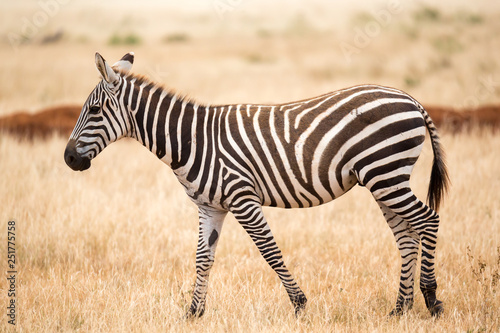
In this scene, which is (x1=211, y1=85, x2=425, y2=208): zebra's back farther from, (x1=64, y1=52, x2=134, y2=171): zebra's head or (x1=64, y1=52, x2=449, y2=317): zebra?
(x1=64, y1=52, x2=134, y2=171): zebra's head

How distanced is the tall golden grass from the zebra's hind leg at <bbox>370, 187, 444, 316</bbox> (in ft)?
1.44

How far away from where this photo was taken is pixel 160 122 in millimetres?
5164

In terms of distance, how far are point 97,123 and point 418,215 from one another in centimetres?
324

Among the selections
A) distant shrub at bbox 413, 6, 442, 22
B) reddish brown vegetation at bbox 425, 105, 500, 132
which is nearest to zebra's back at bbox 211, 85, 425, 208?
reddish brown vegetation at bbox 425, 105, 500, 132

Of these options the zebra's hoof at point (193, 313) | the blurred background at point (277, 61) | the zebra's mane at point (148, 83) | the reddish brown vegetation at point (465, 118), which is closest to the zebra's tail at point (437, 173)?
the zebra's mane at point (148, 83)

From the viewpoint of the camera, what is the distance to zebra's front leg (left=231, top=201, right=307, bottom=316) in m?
4.90

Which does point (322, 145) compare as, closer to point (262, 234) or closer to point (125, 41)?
point (262, 234)

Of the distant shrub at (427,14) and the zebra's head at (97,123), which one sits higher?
the distant shrub at (427,14)

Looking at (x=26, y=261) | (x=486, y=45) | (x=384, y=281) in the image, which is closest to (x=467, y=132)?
(x=384, y=281)

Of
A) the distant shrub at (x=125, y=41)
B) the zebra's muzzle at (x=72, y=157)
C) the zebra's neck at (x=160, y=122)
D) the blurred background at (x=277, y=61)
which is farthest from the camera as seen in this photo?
the distant shrub at (x=125, y=41)

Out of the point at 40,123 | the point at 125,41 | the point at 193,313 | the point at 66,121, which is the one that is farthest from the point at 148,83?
the point at 125,41

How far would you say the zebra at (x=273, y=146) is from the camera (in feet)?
15.9

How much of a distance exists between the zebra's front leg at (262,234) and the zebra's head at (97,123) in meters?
1.47

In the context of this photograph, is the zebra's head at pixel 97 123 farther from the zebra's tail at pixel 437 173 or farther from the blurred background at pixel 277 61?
the blurred background at pixel 277 61
